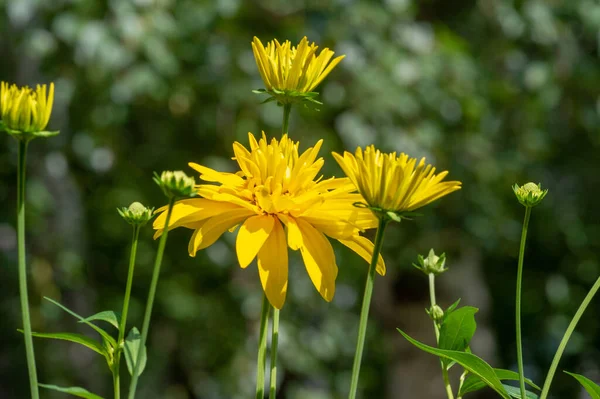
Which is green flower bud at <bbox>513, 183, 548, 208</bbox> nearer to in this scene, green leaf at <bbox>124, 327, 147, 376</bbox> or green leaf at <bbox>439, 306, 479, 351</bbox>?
green leaf at <bbox>439, 306, 479, 351</bbox>

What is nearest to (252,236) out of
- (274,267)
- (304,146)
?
(274,267)

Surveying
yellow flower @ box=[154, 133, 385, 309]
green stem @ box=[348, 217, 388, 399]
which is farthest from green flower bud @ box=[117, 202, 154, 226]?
green stem @ box=[348, 217, 388, 399]

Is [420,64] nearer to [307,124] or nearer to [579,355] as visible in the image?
[307,124]

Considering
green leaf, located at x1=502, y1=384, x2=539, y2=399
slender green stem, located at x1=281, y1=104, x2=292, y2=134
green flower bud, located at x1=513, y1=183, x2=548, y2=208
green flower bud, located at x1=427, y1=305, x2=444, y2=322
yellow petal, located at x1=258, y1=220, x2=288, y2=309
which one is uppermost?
slender green stem, located at x1=281, y1=104, x2=292, y2=134

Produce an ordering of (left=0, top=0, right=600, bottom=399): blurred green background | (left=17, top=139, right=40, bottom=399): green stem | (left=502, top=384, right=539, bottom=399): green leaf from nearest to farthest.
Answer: (left=17, top=139, right=40, bottom=399): green stem, (left=502, top=384, right=539, bottom=399): green leaf, (left=0, top=0, right=600, bottom=399): blurred green background

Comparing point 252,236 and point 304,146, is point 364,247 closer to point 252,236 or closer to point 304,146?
point 252,236

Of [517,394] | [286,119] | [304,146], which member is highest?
[304,146]

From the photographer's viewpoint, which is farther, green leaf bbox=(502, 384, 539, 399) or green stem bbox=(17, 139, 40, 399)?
green leaf bbox=(502, 384, 539, 399)
